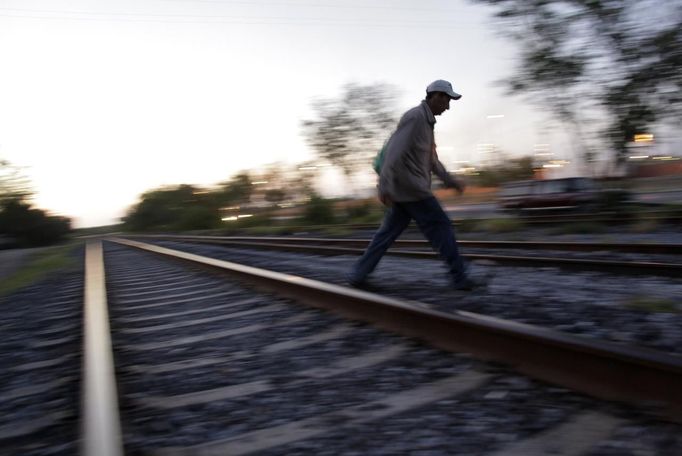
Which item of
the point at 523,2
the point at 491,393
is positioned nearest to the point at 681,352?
the point at 491,393

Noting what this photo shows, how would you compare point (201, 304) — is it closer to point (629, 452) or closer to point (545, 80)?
point (629, 452)

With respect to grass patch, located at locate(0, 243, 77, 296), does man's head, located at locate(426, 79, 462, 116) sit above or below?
above

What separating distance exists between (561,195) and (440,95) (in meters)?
14.1

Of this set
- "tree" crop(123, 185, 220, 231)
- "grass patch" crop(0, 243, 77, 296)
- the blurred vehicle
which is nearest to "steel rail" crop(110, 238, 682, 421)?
"grass patch" crop(0, 243, 77, 296)

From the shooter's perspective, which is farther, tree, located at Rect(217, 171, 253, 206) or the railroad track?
tree, located at Rect(217, 171, 253, 206)

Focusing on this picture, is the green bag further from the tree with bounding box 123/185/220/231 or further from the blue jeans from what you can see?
the tree with bounding box 123/185/220/231

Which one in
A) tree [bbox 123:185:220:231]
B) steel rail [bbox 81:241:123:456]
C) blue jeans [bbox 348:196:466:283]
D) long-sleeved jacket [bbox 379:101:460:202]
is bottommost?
steel rail [bbox 81:241:123:456]

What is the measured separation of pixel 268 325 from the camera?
13.6 feet

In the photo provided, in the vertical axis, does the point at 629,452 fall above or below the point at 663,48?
below

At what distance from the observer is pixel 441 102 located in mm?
4285

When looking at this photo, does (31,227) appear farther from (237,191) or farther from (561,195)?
(561,195)

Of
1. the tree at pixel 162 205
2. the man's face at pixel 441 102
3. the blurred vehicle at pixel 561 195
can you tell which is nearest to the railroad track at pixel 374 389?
the man's face at pixel 441 102

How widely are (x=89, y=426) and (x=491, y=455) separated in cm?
150

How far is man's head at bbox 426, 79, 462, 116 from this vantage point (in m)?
4.23
